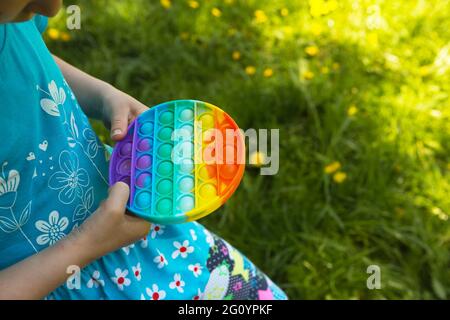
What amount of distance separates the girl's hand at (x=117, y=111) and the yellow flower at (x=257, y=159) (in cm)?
59

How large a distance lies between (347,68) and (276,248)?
562 mm

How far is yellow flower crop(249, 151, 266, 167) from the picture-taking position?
4.66ft

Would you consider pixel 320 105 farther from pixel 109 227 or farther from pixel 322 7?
pixel 109 227

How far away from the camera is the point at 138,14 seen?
181 centimetres

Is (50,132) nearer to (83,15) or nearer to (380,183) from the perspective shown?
(380,183)

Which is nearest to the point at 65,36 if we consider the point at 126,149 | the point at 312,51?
the point at 312,51

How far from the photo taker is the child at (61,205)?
0.66 m

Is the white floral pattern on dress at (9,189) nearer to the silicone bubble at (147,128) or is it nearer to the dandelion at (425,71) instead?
the silicone bubble at (147,128)

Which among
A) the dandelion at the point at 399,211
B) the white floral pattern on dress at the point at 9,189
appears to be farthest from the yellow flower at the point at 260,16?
the white floral pattern on dress at the point at 9,189

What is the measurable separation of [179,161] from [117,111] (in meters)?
0.13

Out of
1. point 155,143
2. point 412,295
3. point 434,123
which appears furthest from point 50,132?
point 434,123

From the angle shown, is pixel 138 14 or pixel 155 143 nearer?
pixel 155 143

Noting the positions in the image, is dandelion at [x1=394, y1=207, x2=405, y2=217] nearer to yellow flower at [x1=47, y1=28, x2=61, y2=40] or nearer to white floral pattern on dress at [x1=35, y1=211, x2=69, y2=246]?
white floral pattern on dress at [x1=35, y1=211, x2=69, y2=246]
